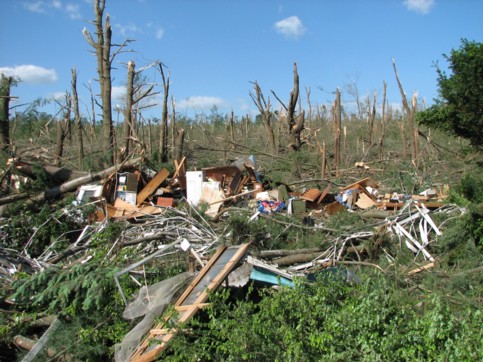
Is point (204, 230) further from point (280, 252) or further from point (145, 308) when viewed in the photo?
point (145, 308)

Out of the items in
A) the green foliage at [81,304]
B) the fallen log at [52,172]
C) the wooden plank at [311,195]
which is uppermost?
the fallen log at [52,172]

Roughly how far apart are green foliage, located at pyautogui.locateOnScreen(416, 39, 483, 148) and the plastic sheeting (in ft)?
25.3

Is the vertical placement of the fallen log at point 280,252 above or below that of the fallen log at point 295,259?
above

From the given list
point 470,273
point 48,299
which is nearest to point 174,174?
point 48,299

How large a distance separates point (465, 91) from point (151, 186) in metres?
6.58

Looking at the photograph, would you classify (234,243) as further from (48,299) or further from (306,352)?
(306,352)

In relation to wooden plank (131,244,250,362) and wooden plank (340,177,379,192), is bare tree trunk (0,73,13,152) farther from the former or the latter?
wooden plank (340,177,379,192)

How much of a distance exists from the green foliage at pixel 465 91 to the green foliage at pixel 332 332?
7246 mm

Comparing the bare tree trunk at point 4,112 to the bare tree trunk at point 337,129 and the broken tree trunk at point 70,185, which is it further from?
→ the bare tree trunk at point 337,129

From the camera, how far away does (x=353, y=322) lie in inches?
155

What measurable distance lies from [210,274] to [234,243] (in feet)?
5.31

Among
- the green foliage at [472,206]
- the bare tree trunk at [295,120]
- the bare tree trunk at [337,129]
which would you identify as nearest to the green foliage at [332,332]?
the green foliage at [472,206]

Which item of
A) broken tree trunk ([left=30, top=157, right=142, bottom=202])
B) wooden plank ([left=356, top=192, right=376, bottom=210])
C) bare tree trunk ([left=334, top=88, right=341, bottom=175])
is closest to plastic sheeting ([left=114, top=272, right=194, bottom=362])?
broken tree trunk ([left=30, top=157, right=142, bottom=202])

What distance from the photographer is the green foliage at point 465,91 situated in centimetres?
1013
